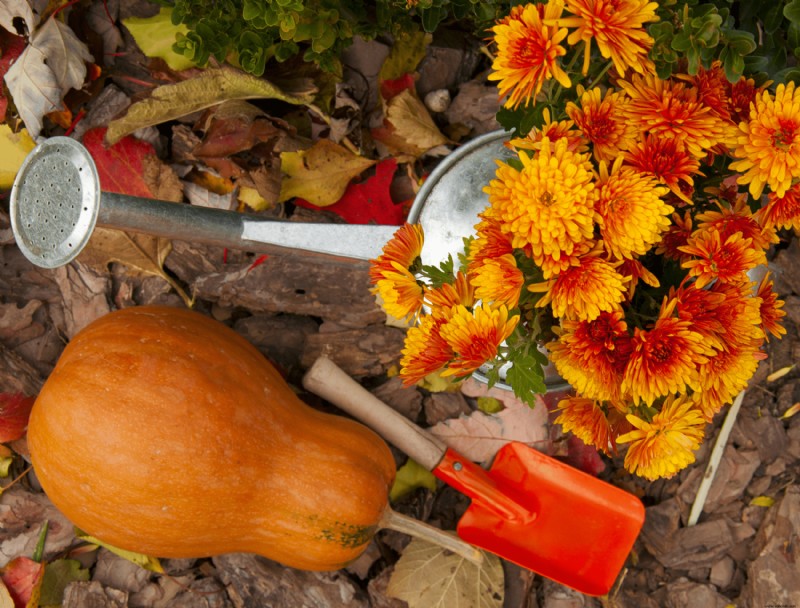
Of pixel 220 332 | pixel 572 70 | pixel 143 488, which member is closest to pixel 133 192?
pixel 220 332

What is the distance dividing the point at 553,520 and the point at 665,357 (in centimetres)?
74

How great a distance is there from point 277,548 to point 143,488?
251 millimetres

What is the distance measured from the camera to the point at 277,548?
3.65ft

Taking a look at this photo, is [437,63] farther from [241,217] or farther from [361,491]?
[361,491]

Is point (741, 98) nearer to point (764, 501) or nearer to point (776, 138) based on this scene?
point (776, 138)

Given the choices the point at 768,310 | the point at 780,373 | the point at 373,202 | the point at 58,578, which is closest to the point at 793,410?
the point at 780,373

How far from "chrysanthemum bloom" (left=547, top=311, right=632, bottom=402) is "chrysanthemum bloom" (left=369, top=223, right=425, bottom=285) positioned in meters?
0.17

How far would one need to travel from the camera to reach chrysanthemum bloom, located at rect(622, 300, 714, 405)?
1.96ft

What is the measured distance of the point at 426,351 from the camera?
0.67m

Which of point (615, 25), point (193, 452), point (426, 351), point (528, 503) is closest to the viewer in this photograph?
point (615, 25)

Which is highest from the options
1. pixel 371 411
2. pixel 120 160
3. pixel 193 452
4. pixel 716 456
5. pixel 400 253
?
pixel 400 253

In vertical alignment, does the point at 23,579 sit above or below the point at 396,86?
below

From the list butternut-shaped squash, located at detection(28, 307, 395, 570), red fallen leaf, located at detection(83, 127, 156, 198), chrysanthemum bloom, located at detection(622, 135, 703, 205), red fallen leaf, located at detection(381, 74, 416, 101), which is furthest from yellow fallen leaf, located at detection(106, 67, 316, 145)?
chrysanthemum bloom, located at detection(622, 135, 703, 205)

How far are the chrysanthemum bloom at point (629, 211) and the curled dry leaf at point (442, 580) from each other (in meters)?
0.78
